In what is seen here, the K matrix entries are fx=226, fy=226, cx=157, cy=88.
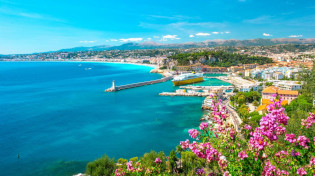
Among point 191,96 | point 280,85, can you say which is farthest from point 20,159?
point 280,85

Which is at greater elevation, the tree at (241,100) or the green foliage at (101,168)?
the tree at (241,100)

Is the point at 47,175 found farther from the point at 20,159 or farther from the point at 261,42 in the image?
the point at 261,42

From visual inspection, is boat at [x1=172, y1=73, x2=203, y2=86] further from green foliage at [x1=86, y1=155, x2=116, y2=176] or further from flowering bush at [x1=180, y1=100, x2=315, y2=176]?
flowering bush at [x1=180, y1=100, x2=315, y2=176]

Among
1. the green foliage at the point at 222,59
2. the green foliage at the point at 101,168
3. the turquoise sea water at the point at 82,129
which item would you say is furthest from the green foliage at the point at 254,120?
the green foliage at the point at 222,59

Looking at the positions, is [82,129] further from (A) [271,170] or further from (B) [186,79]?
(B) [186,79]

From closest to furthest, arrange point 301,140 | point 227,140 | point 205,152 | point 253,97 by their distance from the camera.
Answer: point 301,140, point 205,152, point 227,140, point 253,97

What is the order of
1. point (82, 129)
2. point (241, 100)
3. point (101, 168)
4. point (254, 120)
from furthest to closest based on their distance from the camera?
point (241, 100) < point (82, 129) < point (254, 120) < point (101, 168)

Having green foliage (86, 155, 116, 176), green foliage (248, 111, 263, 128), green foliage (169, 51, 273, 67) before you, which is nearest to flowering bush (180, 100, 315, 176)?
green foliage (86, 155, 116, 176)

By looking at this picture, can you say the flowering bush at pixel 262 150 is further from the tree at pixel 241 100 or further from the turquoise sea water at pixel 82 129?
the tree at pixel 241 100

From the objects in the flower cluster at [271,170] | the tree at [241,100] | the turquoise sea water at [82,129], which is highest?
the flower cluster at [271,170]

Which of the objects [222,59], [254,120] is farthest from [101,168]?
[222,59]

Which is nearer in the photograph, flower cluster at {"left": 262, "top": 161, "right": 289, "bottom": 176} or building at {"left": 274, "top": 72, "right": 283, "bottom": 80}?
flower cluster at {"left": 262, "top": 161, "right": 289, "bottom": 176}
